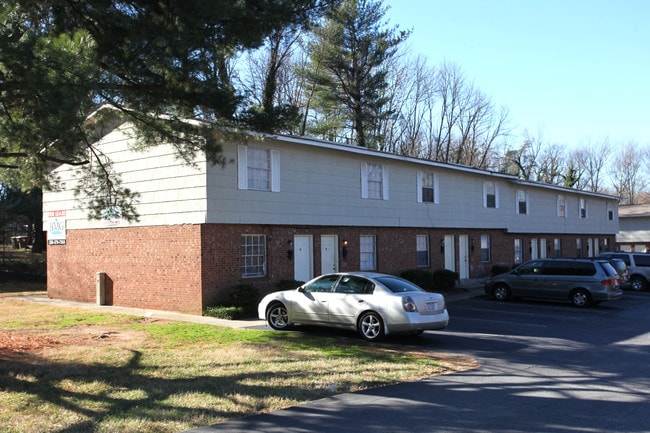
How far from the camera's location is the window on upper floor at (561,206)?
36.6 metres

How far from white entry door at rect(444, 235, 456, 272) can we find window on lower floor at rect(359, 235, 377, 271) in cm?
570

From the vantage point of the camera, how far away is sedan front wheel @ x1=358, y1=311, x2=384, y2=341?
12133 mm

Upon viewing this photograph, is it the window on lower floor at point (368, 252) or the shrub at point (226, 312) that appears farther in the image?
the window on lower floor at point (368, 252)

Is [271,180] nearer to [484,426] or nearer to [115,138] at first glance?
[115,138]

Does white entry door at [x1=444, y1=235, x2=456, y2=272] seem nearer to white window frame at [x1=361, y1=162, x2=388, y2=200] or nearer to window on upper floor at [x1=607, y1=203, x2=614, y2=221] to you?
white window frame at [x1=361, y1=162, x2=388, y2=200]

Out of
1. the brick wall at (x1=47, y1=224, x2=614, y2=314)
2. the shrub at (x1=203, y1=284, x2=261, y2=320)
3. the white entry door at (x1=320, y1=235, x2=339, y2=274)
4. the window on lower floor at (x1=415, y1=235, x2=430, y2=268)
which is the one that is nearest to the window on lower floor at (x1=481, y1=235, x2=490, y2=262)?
the window on lower floor at (x1=415, y1=235, x2=430, y2=268)

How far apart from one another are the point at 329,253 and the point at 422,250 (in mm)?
6324

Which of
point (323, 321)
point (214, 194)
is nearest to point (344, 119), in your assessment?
point (214, 194)

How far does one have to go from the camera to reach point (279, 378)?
28.5ft

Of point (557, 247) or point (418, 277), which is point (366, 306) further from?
point (557, 247)

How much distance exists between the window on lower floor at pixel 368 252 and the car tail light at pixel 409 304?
9893mm

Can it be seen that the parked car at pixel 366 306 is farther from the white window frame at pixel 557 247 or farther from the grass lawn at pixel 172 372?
the white window frame at pixel 557 247

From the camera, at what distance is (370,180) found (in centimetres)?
2248

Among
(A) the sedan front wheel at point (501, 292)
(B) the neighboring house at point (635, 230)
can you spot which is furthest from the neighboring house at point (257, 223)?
(B) the neighboring house at point (635, 230)
